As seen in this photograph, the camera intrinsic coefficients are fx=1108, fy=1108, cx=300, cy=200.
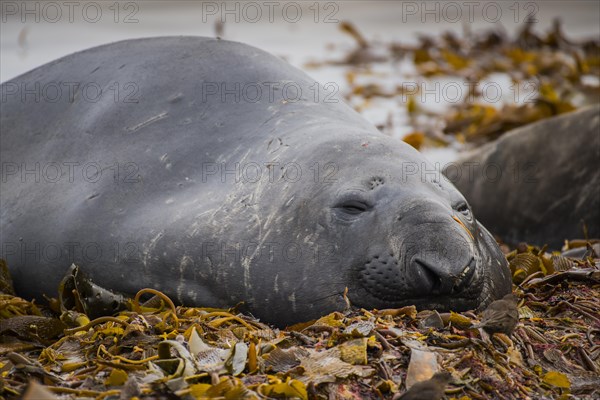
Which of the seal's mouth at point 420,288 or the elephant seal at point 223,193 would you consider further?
the elephant seal at point 223,193

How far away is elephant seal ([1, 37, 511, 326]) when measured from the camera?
3980 mm

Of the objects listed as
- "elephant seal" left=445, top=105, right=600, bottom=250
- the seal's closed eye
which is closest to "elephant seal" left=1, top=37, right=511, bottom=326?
the seal's closed eye

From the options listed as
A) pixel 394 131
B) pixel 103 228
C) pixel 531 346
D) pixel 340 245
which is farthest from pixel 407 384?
pixel 394 131

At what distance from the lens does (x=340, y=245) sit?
13.3 feet

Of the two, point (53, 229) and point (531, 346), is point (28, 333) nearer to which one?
point (53, 229)

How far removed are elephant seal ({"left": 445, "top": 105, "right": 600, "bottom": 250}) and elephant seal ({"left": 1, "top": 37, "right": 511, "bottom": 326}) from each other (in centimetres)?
212

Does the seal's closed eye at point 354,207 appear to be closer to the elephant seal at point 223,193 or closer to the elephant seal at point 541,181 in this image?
the elephant seal at point 223,193

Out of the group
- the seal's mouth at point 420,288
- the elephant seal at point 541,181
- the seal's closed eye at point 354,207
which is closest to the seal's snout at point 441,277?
the seal's mouth at point 420,288

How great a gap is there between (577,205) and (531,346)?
315cm

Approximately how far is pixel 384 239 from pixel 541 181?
128 inches

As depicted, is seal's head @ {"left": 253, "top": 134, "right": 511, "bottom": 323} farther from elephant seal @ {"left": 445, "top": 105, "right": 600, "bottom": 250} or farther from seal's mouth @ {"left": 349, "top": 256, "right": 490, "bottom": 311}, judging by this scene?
elephant seal @ {"left": 445, "top": 105, "right": 600, "bottom": 250}

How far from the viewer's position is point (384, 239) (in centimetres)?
395

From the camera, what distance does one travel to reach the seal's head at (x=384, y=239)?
3848 millimetres

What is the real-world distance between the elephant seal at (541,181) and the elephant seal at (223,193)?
2123 millimetres
